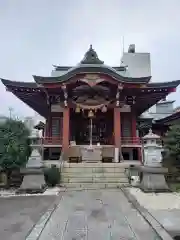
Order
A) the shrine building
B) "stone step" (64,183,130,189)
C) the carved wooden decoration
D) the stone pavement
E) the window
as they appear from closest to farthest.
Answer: the stone pavement → "stone step" (64,183,130,189) → the carved wooden decoration → the shrine building → the window

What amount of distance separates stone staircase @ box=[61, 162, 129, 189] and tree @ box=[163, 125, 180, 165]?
2.10 m

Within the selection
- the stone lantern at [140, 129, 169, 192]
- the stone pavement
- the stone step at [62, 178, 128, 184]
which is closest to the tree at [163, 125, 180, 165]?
the stone lantern at [140, 129, 169, 192]

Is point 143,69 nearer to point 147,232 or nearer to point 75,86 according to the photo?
point 75,86

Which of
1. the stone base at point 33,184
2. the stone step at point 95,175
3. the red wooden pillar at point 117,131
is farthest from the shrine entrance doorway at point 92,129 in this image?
the stone base at point 33,184

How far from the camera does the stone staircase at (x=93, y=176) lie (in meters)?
9.51

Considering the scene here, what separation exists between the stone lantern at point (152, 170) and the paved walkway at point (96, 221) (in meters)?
1.77

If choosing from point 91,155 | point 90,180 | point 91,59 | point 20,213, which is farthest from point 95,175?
point 91,59

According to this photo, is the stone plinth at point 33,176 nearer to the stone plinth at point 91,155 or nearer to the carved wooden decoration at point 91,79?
the stone plinth at point 91,155

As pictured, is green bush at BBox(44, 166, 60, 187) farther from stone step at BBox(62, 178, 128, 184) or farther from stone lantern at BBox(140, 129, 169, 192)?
stone lantern at BBox(140, 129, 169, 192)

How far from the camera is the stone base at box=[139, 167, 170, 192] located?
851 cm

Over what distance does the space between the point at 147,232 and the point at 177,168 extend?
627 cm

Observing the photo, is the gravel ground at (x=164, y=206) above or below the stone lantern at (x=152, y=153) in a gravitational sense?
below

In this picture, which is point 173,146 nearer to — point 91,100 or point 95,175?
point 95,175

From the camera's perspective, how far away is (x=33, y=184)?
8.81 metres
